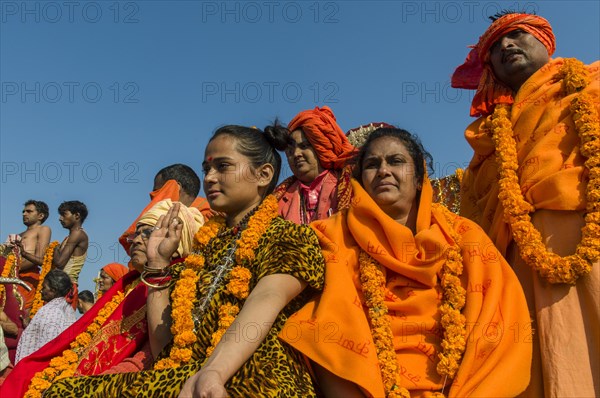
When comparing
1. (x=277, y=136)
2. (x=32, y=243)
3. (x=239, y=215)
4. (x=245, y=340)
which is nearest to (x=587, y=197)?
(x=277, y=136)

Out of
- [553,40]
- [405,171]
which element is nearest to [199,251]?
[405,171]

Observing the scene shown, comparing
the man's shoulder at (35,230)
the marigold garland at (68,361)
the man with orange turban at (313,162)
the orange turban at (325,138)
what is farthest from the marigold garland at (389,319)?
the man's shoulder at (35,230)

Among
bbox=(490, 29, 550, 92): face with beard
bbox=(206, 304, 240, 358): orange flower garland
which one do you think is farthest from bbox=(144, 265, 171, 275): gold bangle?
bbox=(490, 29, 550, 92): face with beard

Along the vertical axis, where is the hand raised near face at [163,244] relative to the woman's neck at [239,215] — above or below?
below

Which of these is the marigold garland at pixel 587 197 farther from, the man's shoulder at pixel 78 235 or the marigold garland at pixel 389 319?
the man's shoulder at pixel 78 235

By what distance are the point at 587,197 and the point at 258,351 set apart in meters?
2.16

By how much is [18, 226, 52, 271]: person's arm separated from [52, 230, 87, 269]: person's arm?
341mm

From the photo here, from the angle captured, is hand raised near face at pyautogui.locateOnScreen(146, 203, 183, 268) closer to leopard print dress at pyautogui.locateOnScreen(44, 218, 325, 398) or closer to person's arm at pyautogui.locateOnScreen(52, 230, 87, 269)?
leopard print dress at pyautogui.locateOnScreen(44, 218, 325, 398)

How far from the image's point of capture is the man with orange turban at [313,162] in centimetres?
561

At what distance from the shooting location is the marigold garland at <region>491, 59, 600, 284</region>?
11.5 feet

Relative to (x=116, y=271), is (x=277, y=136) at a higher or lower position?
higher

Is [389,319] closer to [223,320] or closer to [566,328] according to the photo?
[223,320]

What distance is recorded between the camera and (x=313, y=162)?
578 cm

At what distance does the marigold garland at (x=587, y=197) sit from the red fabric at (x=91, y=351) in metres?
2.45
